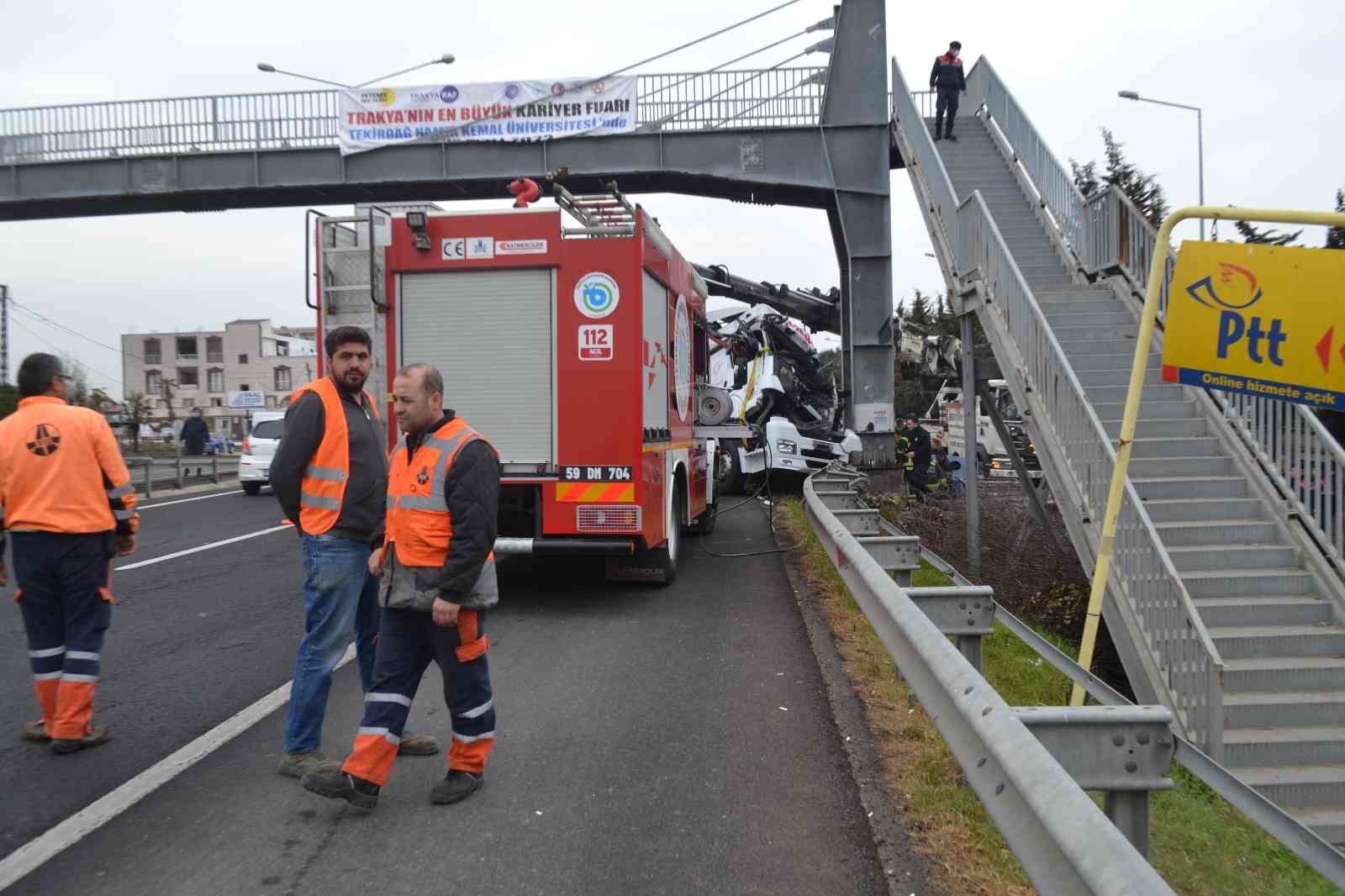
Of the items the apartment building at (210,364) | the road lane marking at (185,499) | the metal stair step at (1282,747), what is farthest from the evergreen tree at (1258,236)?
the apartment building at (210,364)

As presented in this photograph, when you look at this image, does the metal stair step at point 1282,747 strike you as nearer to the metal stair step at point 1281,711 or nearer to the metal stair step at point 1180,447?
the metal stair step at point 1281,711

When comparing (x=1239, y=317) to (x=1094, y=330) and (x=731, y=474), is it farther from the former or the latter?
(x=731, y=474)

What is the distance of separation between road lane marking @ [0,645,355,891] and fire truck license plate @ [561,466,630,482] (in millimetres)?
2862

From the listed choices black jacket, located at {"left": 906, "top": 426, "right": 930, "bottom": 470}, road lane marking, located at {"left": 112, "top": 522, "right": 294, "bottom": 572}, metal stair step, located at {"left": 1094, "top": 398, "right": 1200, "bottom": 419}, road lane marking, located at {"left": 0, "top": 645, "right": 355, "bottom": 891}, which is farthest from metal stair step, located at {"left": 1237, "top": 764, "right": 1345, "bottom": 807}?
black jacket, located at {"left": 906, "top": 426, "right": 930, "bottom": 470}

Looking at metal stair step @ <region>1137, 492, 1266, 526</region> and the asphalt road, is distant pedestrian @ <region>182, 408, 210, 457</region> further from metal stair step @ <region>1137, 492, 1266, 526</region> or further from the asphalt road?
metal stair step @ <region>1137, 492, 1266, 526</region>

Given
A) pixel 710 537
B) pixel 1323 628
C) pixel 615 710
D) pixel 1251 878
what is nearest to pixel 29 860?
pixel 615 710

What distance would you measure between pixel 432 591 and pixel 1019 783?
8.22 ft

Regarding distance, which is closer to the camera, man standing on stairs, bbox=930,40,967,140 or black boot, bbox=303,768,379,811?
black boot, bbox=303,768,379,811

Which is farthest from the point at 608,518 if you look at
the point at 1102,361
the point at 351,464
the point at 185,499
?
the point at 185,499

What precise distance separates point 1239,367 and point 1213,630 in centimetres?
219

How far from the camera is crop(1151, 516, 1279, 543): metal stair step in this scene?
7270 millimetres

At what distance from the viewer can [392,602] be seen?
4203mm

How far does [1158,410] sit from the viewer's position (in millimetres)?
8609

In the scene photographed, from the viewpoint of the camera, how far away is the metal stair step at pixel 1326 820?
5.03 m
